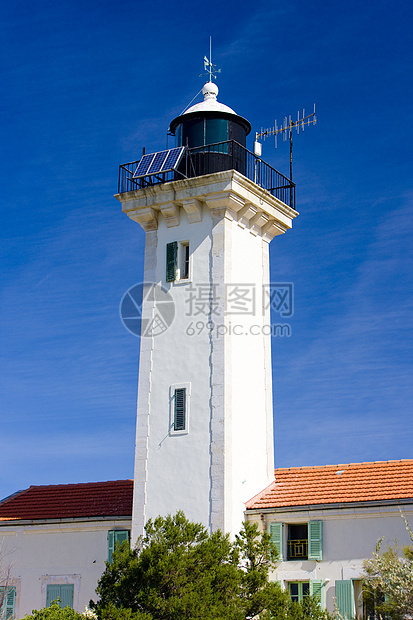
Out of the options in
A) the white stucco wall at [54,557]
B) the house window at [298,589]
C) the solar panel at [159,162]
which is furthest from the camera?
the solar panel at [159,162]

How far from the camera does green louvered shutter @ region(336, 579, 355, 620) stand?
20.6 m

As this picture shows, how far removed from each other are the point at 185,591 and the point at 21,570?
8568mm

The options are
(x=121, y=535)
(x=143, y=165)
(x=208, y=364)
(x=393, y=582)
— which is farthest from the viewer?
(x=143, y=165)

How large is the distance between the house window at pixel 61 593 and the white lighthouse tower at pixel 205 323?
315 cm

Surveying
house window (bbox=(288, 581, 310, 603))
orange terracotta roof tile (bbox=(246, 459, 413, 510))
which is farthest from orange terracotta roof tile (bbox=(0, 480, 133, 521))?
house window (bbox=(288, 581, 310, 603))

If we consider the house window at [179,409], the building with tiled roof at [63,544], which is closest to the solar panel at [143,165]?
the house window at [179,409]

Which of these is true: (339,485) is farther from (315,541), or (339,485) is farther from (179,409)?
(179,409)

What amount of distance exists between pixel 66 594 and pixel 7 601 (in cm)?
191

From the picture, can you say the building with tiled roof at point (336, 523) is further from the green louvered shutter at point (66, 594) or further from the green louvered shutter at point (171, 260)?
the green louvered shutter at point (171, 260)

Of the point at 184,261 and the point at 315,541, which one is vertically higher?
the point at 184,261

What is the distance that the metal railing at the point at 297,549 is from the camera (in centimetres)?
2181

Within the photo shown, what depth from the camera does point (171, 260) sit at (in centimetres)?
2489

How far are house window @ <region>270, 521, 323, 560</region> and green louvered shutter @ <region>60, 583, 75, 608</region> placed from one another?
6.22m

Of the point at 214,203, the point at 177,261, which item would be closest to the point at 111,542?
the point at 177,261
